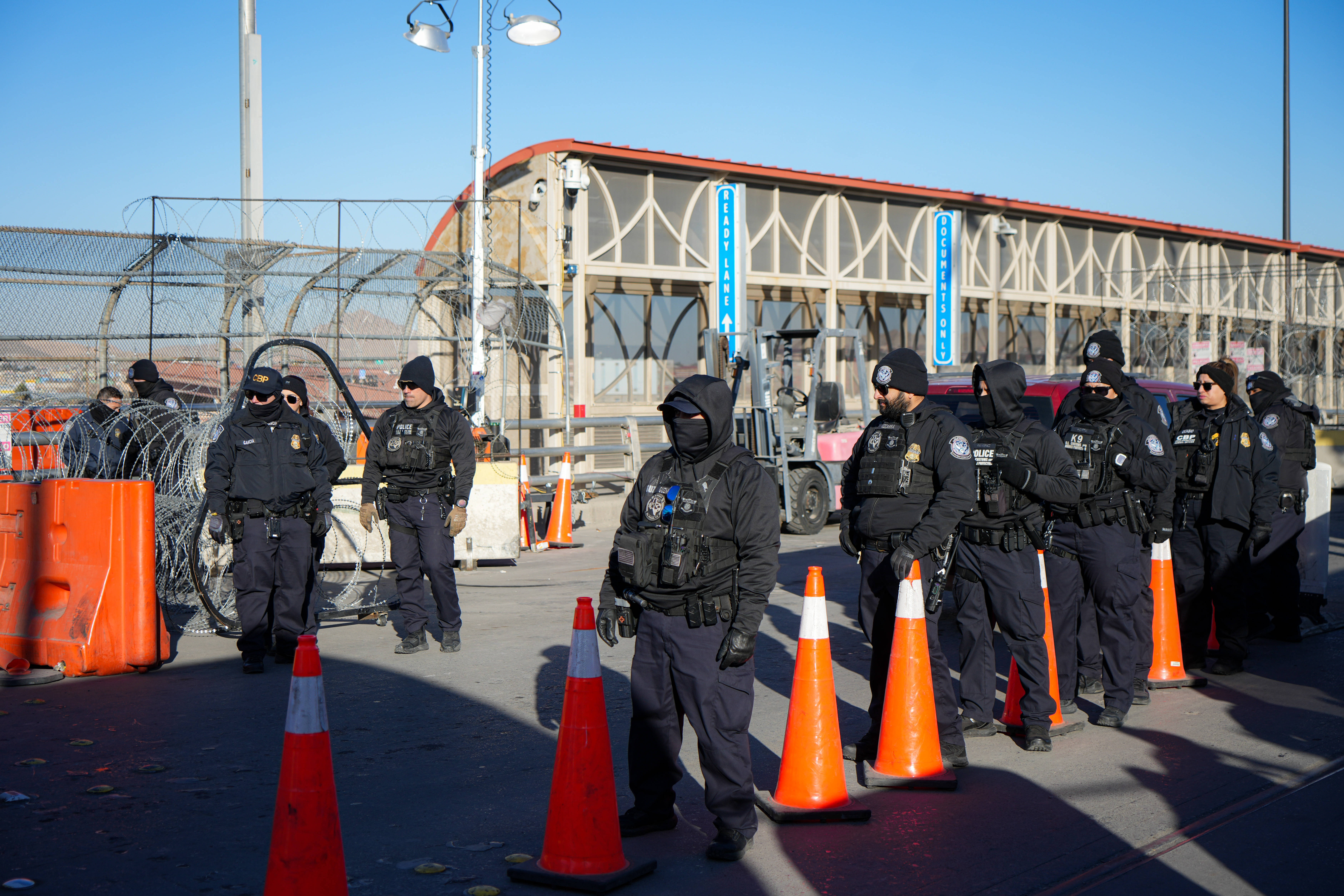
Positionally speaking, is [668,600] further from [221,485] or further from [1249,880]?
[221,485]

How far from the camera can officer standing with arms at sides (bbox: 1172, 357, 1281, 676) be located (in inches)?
280

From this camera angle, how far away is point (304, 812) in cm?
334

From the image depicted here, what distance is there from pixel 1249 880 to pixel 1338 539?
11.4 meters

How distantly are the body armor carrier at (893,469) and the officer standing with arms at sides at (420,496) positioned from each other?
3.23 meters

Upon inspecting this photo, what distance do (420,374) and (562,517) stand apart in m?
5.70

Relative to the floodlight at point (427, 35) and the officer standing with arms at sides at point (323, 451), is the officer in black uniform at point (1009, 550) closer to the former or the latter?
the officer standing with arms at sides at point (323, 451)

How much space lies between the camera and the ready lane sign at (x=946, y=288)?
2486 centimetres

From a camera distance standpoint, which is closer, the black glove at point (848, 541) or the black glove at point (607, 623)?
the black glove at point (607, 623)

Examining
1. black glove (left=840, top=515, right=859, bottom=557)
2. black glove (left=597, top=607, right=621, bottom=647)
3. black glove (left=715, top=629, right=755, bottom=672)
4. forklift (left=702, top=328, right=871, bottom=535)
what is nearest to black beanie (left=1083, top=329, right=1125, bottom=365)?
black glove (left=840, top=515, right=859, bottom=557)

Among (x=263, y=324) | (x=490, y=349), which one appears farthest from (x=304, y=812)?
(x=490, y=349)

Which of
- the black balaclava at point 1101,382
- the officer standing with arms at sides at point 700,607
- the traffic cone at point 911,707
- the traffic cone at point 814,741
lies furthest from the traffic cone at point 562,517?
the officer standing with arms at sides at point 700,607

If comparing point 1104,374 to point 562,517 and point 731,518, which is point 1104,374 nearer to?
point 731,518

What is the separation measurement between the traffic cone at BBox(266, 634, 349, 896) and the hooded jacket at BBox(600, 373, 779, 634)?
49.8 inches

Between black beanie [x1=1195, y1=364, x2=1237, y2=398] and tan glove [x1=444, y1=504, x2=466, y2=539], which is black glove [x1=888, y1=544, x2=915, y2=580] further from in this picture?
tan glove [x1=444, y1=504, x2=466, y2=539]
